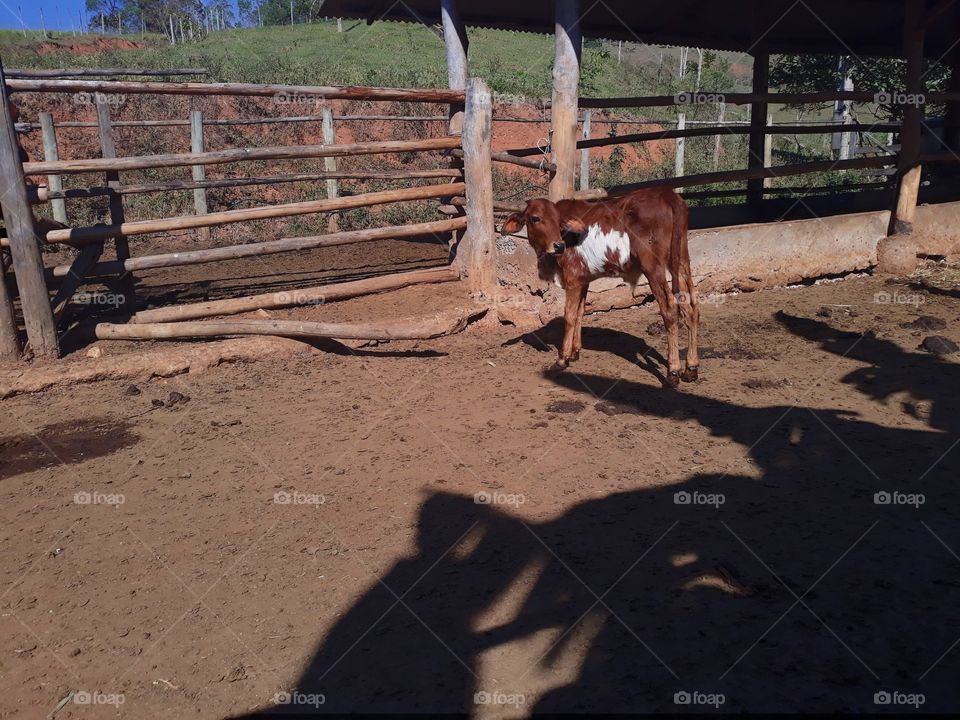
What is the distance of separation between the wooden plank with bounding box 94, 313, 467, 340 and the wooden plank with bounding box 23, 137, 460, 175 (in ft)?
3.67

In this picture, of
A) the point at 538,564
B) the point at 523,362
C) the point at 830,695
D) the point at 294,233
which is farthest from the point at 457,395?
the point at 294,233

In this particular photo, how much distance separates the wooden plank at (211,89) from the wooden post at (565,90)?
84 centimetres

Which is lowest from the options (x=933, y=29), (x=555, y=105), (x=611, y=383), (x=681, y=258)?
(x=611, y=383)

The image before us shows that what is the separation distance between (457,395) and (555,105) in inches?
111

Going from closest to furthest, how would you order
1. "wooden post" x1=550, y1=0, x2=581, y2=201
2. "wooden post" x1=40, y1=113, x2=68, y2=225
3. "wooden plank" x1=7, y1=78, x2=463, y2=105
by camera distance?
1. "wooden plank" x1=7, y1=78, x2=463, y2=105
2. "wooden post" x1=550, y1=0, x2=581, y2=201
3. "wooden post" x1=40, y1=113, x2=68, y2=225

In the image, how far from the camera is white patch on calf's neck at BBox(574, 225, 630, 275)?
570cm

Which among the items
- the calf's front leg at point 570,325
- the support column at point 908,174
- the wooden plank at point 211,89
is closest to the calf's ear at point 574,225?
the calf's front leg at point 570,325

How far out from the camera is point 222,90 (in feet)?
19.1

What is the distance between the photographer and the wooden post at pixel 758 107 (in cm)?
930

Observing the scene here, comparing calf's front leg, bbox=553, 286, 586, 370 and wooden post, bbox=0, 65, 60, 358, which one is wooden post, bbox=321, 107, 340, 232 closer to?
wooden post, bbox=0, 65, 60, 358

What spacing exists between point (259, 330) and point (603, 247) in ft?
8.28

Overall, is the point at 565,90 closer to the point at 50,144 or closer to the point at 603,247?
the point at 603,247

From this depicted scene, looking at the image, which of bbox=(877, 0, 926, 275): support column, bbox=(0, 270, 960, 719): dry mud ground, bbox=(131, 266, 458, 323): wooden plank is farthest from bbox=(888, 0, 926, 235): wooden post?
bbox=(131, 266, 458, 323): wooden plank

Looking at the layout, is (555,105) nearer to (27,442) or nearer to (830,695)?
(27,442)
